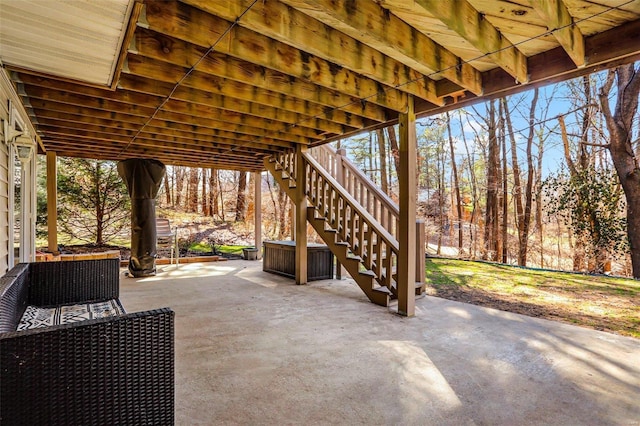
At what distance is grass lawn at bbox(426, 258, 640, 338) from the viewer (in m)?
3.70

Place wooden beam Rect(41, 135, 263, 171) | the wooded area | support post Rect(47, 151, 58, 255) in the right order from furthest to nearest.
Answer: the wooded area
support post Rect(47, 151, 58, 255)
wooden beam Rect(41, 135, 263, 171)

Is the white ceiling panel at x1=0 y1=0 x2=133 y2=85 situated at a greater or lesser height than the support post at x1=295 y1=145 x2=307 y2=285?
greater

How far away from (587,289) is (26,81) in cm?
720

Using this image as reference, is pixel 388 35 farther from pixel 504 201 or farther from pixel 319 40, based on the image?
pixel 504 201

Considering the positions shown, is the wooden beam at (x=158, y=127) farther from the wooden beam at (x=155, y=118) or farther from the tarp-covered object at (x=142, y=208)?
the tarp-covered object at (x=142, y=208)

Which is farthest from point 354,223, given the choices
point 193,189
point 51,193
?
point 193,189

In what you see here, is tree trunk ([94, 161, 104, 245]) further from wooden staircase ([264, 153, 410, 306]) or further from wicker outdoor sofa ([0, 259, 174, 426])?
wicker outdoor sofa ([0, 259, 174, 426])

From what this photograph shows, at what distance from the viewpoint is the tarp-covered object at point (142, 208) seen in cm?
613

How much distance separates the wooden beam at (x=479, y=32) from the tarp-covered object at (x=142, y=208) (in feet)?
18.6

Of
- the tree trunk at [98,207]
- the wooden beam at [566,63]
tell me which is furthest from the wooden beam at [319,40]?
the tree trunk at [98,207]

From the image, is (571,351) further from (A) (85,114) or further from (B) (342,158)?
(A) (85,114)

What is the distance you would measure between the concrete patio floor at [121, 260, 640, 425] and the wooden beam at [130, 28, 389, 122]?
2.36 m

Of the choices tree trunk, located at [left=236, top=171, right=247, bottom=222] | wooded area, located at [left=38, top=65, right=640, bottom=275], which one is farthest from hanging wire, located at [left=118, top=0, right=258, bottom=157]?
tree trunk, located at [left=236, top=171, right=247, bottom=222]

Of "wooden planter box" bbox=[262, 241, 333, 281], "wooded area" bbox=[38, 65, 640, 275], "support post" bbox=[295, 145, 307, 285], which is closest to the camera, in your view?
"support post" bbox=[295, 145, 307, 285]
